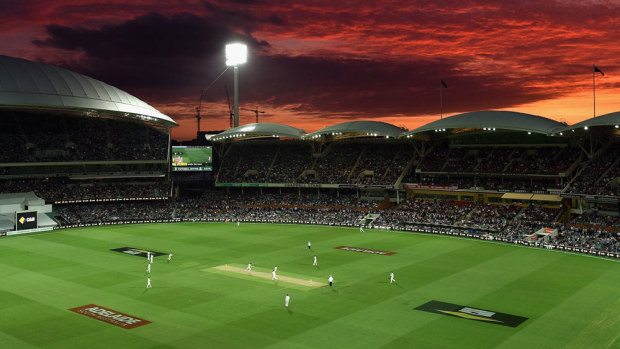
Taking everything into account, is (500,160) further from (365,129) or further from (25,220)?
(25,220)

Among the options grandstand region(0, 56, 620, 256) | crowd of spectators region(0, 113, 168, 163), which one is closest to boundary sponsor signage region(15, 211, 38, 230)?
grandstand region(0, 56, 620, 256)

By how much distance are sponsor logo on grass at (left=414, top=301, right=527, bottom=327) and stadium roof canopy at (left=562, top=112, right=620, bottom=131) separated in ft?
103

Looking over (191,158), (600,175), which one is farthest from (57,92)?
(600,175)

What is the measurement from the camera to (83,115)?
77500 mm

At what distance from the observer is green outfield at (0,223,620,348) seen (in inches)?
918

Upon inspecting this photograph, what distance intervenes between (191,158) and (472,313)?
58425mm

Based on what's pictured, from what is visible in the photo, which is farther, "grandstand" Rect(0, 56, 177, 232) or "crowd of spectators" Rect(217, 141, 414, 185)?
"crowd of spectators" Rect(217, 141, 414, 185)

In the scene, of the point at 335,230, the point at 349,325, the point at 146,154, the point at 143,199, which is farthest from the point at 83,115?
the point at 349,325

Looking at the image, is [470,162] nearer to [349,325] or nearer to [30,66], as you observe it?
[349,325]

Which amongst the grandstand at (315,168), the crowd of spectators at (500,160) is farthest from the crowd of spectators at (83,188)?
the crowd of spectators at (500,160)

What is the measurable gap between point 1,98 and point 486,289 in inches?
2328

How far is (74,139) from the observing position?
7644cm

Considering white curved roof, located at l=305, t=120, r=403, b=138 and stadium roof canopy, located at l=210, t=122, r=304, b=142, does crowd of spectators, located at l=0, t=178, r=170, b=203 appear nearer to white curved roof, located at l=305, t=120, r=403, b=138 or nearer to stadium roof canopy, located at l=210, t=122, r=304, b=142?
stadium roof canopy, located at l=210, t=122, r=304, b=142

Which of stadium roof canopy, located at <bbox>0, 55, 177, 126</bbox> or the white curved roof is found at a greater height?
stadium roof canopy, located at <bbox>0, 55, 177, 126</bbox>
